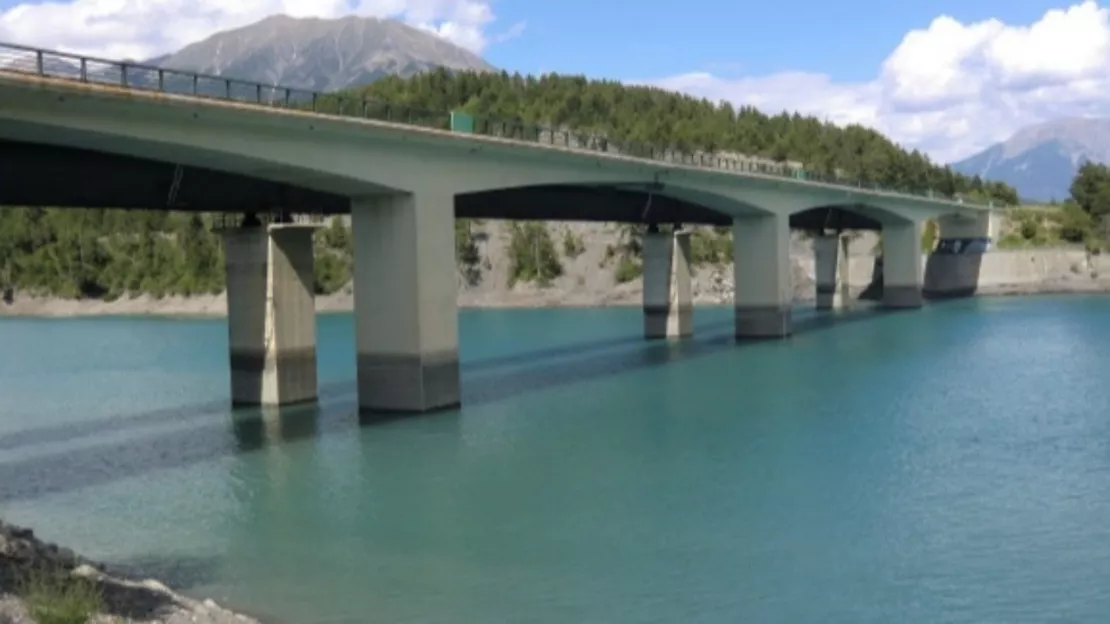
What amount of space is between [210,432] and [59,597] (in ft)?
78.5

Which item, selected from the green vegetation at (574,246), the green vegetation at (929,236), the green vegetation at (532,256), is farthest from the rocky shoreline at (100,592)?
the green vegetation at (574,246)

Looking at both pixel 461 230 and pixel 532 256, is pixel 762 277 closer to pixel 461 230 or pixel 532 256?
pixel 532 256

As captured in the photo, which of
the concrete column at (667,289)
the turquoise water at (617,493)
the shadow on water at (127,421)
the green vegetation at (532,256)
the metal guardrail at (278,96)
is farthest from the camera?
the green vegetation at (532,256)

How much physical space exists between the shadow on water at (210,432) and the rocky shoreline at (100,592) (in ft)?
32.3

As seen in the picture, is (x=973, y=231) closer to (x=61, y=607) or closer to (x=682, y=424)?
(x=682, y=424)

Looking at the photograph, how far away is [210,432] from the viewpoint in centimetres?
3734

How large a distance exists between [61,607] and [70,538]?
10912 millimetres

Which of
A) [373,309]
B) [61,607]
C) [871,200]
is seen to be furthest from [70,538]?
[871,200]

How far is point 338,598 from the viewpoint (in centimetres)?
1841

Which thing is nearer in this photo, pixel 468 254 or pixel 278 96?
pixel 278 96

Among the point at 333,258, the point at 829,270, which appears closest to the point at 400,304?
the point at 829,270

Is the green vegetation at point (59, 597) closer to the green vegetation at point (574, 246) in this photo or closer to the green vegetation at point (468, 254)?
the green vegetation at point (574, 246)

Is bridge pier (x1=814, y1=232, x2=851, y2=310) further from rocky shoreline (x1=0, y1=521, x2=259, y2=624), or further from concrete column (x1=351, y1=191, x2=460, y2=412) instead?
rocky shoreline (x1=0, y1=521, x2=259, y2=624)

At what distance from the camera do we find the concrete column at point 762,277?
69.3 meters
